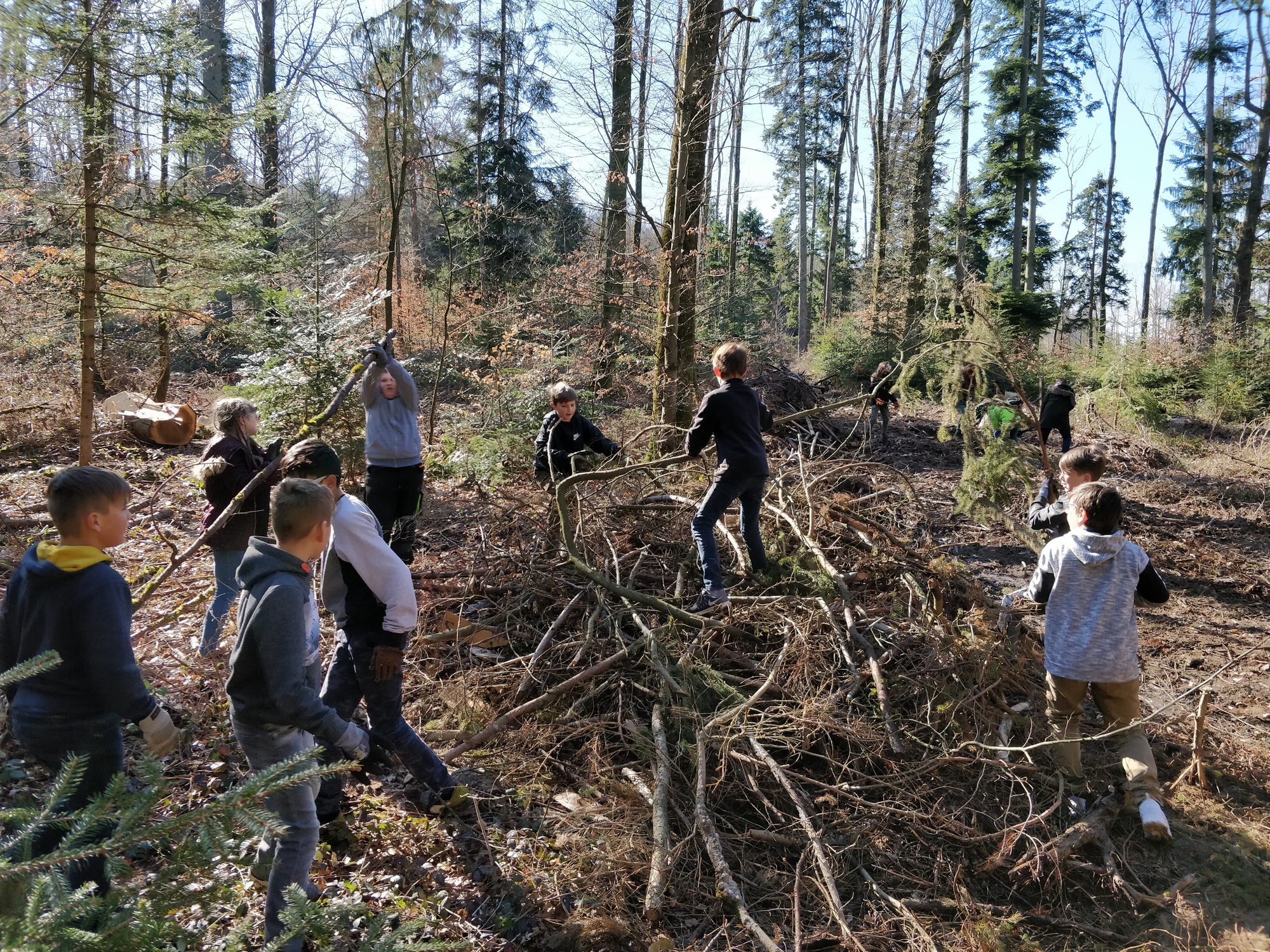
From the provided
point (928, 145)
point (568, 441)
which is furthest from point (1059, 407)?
point (928, 145)

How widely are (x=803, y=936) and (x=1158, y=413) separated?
15.5m

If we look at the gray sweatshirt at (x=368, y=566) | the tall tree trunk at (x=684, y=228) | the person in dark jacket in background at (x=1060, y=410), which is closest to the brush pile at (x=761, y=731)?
the gray sweatshirt at (x=368, y=566)

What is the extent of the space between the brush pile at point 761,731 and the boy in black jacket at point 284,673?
98cm

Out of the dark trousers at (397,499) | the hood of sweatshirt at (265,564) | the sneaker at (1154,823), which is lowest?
the sneaker at (1154,823)

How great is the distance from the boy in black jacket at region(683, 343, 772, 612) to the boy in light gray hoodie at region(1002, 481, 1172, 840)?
5.75 feet

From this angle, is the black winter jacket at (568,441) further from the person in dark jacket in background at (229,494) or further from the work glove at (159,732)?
the work glove at (159,732)

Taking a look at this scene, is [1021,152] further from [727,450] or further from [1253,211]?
[727,450]

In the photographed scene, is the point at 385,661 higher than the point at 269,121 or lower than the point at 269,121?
lower

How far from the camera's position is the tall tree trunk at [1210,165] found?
21.5 meters

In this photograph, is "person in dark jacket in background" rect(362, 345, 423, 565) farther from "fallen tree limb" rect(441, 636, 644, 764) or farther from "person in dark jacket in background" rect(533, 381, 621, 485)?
"fallen tree limb" rect(441, 636, 644, 764)

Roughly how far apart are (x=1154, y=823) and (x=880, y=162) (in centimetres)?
2257

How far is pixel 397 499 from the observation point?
18.0ft

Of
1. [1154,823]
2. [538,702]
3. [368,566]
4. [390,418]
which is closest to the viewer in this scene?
[368,566]

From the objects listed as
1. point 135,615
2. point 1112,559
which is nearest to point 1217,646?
point 1112,559
